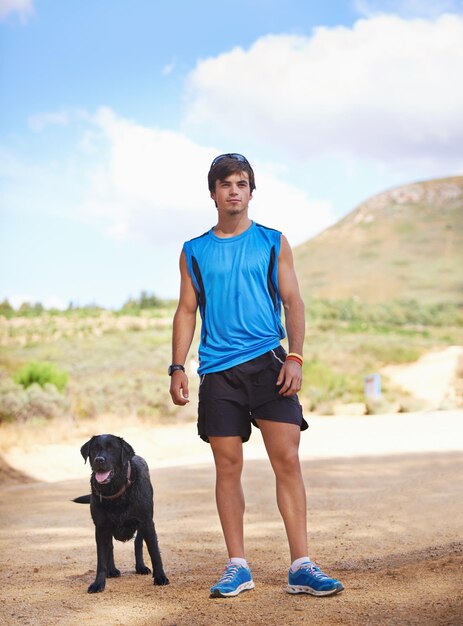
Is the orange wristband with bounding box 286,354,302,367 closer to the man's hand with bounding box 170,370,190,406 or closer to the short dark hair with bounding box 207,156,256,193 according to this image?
the man's hand with bounding box 170,370,190,406

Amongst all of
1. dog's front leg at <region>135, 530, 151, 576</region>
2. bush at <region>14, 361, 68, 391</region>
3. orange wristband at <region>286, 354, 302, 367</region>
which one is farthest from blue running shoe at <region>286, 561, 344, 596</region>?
bush at <region>14, 361, 68, 391</region>

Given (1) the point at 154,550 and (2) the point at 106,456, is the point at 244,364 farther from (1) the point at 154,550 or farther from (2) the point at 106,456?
(1) the point at 154,550

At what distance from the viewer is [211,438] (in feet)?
15.7

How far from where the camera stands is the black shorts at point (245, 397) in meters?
4.74

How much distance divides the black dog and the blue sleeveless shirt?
2.31 feet

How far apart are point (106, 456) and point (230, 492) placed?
0.69 metres

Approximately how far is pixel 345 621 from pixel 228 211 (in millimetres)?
2038

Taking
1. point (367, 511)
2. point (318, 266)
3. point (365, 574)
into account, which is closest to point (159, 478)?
point (367, 511)

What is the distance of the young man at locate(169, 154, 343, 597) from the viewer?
15.5 ft

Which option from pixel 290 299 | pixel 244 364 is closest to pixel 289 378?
pixel 244 364

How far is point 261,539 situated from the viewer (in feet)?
24.9

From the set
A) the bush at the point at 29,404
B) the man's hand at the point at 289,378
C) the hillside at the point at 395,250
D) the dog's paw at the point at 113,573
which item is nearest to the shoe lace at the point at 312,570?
the man's hand at the point at 289,378

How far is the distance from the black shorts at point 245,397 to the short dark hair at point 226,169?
92 cm

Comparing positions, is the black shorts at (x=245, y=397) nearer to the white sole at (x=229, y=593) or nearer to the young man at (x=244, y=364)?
the young man at (x=244, y=364)
